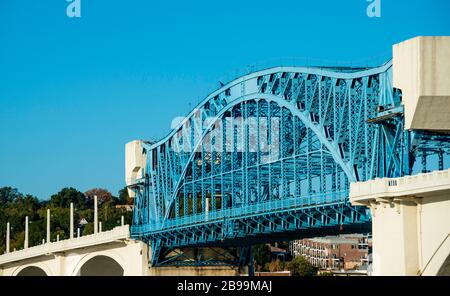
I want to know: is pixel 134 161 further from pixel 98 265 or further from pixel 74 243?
pixel 98 265

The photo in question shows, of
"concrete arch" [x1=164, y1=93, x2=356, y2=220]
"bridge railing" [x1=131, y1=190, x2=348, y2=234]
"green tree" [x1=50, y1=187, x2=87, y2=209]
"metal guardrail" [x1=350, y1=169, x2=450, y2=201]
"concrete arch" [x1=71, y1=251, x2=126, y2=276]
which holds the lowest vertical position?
"metal guardrail" [x1=350, y1=169, x2=450, y2=201]

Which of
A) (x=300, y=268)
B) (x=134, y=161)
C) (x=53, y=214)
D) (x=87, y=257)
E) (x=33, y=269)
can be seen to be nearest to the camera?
(x=87, y=257)

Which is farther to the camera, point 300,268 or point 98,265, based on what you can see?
point 300,268

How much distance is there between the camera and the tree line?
147 metres

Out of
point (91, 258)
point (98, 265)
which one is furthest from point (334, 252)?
point (91, 258)

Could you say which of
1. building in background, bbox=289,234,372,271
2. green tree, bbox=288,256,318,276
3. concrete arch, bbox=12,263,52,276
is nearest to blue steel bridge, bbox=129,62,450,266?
concrete arch, bbox=12,263,52,276

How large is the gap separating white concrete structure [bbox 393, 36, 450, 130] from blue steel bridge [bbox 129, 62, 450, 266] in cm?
433

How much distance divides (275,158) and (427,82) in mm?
33592

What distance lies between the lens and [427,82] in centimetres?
4822

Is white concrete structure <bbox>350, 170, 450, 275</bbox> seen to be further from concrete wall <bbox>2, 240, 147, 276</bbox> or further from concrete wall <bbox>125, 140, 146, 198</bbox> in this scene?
concrete wall <bbox>125, 140, 146, 198</bbox>

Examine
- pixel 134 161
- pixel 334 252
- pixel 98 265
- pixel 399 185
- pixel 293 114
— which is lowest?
pixel 399 185
